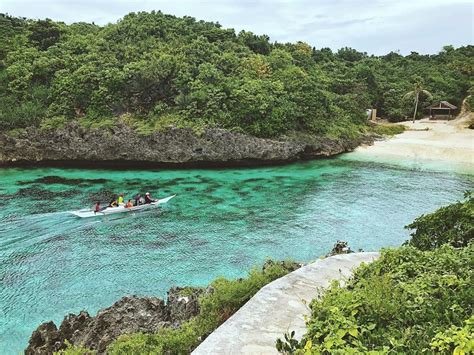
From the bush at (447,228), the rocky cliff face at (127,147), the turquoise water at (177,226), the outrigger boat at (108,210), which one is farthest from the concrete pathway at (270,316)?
the rocky cliff face at (127,147)

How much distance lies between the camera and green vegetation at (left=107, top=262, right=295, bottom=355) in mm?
6797

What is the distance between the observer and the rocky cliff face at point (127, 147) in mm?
34750

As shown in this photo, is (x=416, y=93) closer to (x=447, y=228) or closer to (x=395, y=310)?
(x=447, y=228)

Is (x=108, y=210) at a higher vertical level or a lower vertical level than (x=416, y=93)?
lower

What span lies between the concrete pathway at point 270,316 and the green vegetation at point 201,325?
552 mm

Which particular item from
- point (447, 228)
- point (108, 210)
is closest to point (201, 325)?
point (447, 228)

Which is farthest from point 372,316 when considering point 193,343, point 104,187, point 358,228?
point 104,187

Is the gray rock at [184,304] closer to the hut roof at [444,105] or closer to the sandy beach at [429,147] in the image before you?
the sandy beach at [429,147]

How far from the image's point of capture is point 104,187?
28.5m

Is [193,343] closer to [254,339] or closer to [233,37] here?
[254,339]

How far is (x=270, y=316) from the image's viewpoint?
6.99 meters

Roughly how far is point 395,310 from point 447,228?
4.67 m

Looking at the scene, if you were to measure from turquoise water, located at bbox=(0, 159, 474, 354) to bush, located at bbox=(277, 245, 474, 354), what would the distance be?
9668 millimetres

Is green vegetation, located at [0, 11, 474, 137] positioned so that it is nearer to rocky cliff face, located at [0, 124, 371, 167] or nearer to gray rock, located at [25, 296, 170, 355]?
rocky cliff face, located at [0, 124, 371, 167]
